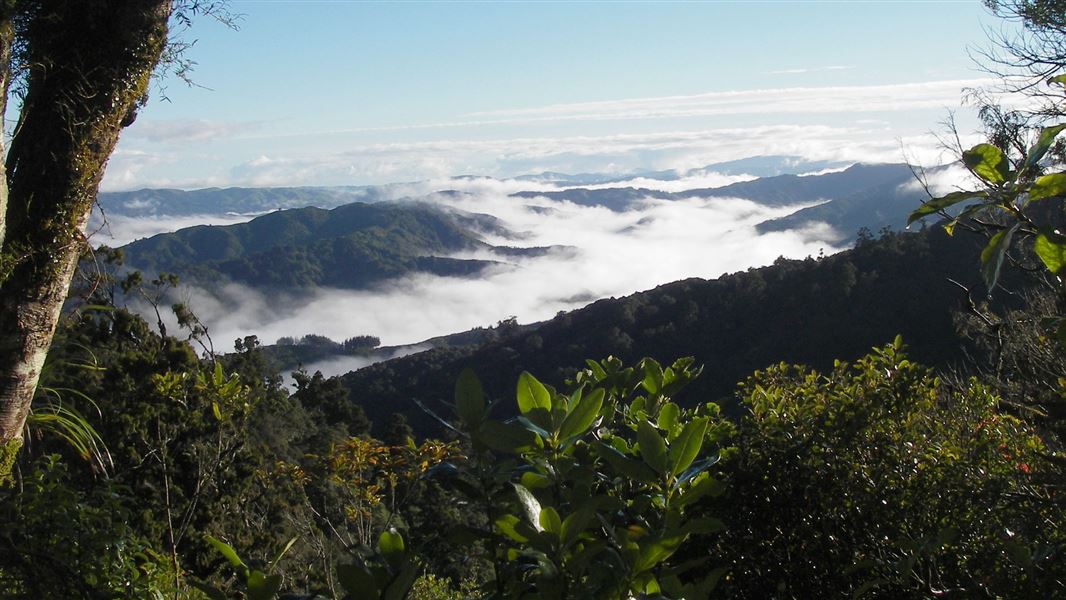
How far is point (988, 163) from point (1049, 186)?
15 cm

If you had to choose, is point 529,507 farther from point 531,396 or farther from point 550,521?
point 531,396

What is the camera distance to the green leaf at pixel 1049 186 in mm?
1003

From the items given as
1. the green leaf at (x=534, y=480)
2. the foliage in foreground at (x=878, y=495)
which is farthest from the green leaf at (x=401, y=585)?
the foliage in foreground at (x=878, y=495)

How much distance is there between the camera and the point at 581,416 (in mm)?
1135

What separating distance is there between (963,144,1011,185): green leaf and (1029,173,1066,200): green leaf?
11 cm

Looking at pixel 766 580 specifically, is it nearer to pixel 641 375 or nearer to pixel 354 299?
pixel 641 375

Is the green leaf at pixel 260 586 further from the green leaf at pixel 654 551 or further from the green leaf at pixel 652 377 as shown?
the green leaf at pixel 652 377

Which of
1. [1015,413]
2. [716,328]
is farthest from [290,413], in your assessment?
[1015,413]

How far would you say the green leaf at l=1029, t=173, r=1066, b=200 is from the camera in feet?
3.29

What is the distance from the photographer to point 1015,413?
9.12 feet

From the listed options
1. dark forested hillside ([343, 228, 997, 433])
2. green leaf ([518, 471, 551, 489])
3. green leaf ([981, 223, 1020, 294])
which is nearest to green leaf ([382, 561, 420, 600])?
green leaf ([518, 471, 551, 489])

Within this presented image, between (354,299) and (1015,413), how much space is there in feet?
615

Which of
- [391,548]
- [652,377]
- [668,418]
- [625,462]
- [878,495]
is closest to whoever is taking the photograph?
[391,548]

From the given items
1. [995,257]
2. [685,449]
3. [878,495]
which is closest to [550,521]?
[685,449]
